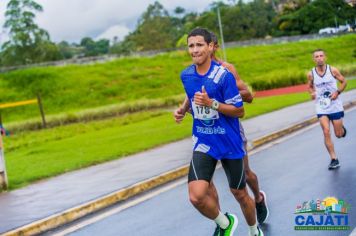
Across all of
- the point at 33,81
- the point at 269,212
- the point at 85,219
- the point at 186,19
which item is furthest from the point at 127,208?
the point at 186,19

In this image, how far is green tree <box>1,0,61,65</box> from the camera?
243ft

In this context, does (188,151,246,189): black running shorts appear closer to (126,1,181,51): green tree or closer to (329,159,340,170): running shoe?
(329,159,340,170): running shoe

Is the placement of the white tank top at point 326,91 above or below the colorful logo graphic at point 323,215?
above

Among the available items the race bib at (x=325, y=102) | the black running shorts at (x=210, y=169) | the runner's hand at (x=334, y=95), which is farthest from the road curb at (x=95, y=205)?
the black running shorts at (x=210, y=169)

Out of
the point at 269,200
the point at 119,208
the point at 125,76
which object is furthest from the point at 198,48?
the point at 125,76

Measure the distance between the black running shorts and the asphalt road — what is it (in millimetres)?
989

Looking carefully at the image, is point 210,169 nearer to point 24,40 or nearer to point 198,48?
point 198,48

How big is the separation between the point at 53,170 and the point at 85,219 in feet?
15.9

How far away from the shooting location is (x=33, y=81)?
55.2m

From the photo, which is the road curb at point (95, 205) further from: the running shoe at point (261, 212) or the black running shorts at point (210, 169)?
the black running shorts at point (210, 169)

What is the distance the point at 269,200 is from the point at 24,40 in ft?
242

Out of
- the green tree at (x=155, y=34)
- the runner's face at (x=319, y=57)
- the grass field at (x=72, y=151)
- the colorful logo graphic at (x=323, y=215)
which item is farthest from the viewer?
the green tree at (x=155, y=34)

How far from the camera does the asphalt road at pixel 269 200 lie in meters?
7.14

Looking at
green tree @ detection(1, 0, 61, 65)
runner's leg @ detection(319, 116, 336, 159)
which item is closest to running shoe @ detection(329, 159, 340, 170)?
runner's leg @ detection(319, 116, 336, 159)
